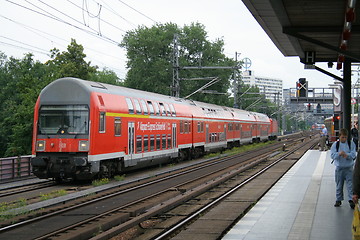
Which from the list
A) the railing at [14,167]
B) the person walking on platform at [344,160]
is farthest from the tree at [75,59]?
the person walking on platform at [344,160]

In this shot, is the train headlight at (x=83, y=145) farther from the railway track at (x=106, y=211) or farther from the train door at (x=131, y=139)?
the train door at (x=131, y=139)

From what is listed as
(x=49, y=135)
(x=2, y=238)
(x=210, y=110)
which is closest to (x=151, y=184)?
(x=49, y=135)

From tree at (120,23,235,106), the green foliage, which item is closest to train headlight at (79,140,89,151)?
the green foliage

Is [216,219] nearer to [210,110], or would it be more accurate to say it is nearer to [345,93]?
[345,93]

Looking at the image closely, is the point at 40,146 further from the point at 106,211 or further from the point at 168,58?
the point at 168,58

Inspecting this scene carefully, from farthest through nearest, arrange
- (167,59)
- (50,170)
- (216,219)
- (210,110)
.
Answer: (167,59) → (210,110) → (50,170) → (216,219)

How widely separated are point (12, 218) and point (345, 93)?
9.15 metres

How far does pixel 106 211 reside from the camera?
12.1m

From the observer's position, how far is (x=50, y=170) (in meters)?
17.1

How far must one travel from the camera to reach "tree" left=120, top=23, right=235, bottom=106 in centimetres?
6297

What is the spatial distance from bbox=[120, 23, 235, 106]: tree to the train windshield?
44116mm

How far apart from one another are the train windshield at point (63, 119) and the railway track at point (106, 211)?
101 inches

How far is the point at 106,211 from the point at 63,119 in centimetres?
605

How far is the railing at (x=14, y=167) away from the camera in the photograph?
1866 cm
